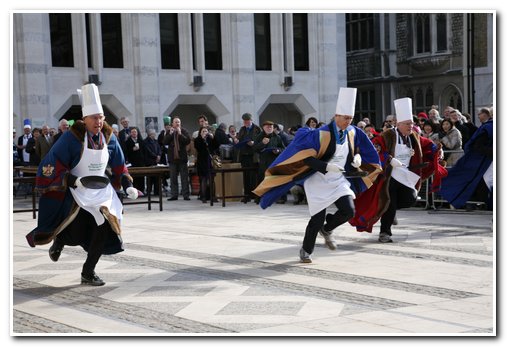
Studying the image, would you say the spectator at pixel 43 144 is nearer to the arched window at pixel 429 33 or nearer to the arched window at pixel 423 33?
the arched window at pixel 429 33

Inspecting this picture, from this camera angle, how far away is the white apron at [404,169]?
527 inches

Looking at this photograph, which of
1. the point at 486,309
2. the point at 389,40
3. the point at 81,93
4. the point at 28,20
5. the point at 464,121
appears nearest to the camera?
the point at 486,309

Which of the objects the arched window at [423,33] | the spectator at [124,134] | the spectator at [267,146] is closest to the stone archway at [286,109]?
the arched window at [423,33]

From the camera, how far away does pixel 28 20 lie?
26.9 m

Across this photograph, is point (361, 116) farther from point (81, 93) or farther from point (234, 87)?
point (81, 93)

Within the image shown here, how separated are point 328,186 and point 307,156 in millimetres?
417

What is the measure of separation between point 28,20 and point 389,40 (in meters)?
19.5

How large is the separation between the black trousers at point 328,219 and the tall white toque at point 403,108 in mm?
2211

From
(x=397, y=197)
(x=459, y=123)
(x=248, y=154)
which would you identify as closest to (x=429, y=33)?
(x=248, y=154)

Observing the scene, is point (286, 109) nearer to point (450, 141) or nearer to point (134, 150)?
point (134, 150)

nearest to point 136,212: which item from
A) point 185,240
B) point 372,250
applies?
point 185,240

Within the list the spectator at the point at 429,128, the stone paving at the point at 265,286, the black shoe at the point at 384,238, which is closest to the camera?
the stone paving at the point at 265,286

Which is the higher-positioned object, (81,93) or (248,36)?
(248,36)
